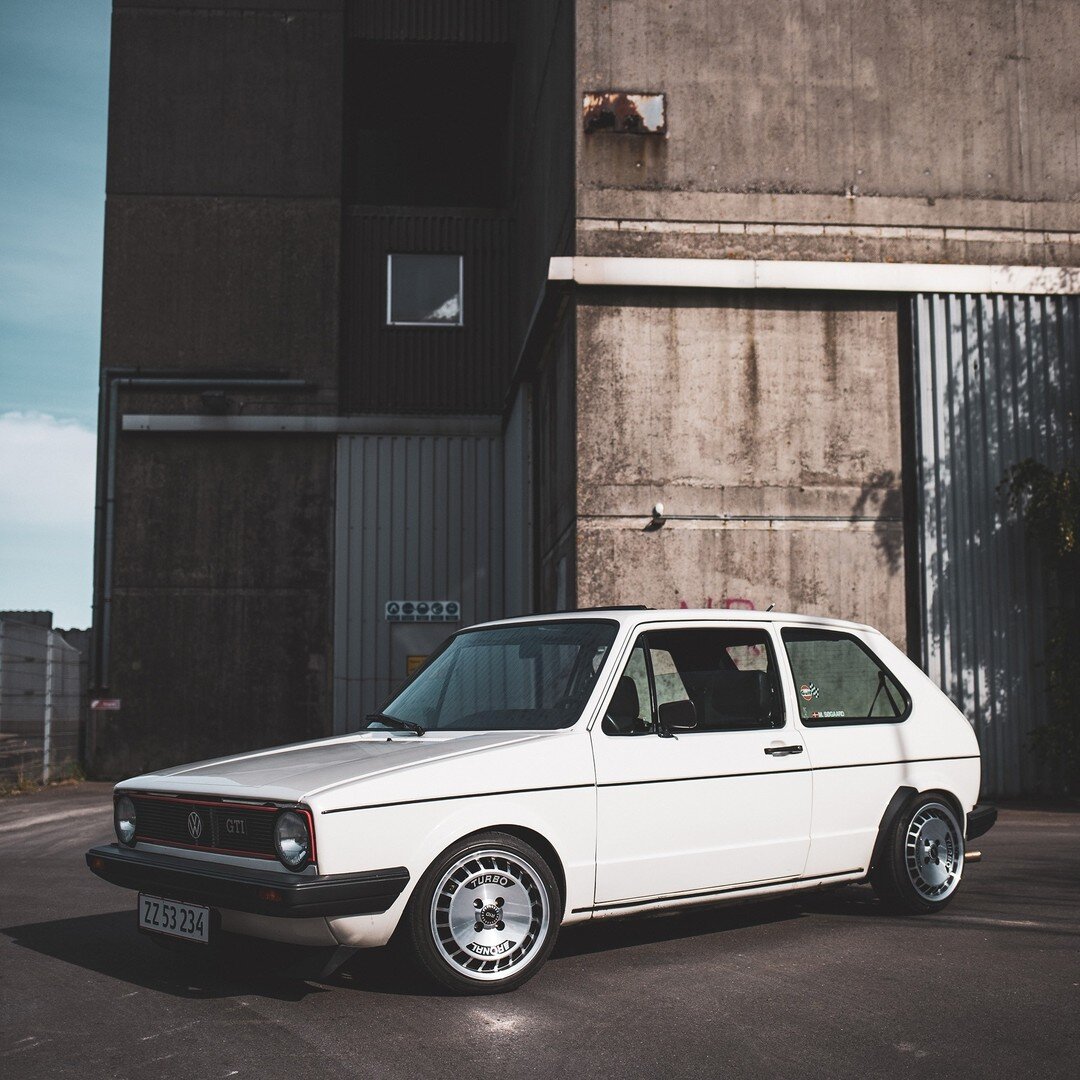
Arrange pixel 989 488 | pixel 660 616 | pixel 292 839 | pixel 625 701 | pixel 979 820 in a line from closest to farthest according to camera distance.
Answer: pixel 292 839
pixel 625 701
pixel 660 616
pixel 979 820
pixel 989 488

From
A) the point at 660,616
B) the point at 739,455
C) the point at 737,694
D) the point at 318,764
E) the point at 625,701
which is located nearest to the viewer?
the point at 318,764

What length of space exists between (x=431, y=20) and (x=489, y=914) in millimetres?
18551

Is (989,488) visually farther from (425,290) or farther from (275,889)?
(275,889)

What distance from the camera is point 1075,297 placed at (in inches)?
533

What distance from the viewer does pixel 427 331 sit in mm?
20141

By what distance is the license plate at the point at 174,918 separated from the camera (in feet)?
15.6

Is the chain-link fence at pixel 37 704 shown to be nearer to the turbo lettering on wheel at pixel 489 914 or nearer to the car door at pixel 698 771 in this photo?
the car door at pixel 698 771

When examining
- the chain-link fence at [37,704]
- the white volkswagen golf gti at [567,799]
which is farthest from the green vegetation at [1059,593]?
the chain-link fence at [37,704]

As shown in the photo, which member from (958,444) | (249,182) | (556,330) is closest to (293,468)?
(249,182)

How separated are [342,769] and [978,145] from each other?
11.4 meters

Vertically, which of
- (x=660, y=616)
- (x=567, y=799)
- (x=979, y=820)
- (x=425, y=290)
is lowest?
(x=979, y=820)

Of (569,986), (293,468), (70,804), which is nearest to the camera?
(569,986)

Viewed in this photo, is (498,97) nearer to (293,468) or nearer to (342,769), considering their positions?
(293,468)

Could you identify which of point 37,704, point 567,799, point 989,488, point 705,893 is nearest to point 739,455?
point 989,488
